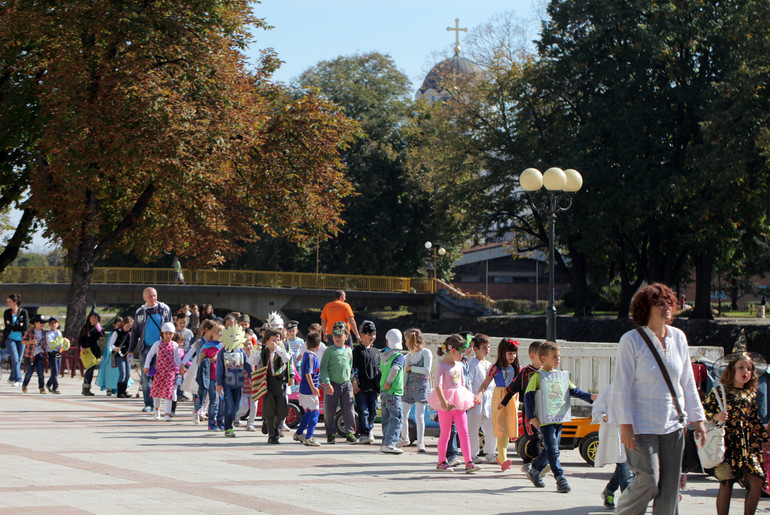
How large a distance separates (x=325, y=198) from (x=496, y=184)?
61.6 ft

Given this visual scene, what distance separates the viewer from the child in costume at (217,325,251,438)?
Result: 45.1 feet

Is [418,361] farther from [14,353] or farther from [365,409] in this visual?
[14,353]

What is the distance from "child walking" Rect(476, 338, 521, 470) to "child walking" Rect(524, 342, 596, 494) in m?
1.04

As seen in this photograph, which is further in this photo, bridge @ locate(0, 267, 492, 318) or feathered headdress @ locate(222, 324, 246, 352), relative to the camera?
bridge @ locate(0, 267, 492, 318)

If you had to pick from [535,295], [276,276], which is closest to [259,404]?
[276,276]

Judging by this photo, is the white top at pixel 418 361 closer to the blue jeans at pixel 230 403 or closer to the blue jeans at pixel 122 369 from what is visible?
the blue jeans at pixel 230 403

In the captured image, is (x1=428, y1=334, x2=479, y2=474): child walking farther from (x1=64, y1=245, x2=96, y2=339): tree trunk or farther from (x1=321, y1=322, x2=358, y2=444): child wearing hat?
(x1=64, y1=245, x2=96, y2=339): tree trunk

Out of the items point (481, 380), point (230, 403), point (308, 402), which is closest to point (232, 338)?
point (230, 403)

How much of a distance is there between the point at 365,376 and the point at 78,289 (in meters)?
17.5

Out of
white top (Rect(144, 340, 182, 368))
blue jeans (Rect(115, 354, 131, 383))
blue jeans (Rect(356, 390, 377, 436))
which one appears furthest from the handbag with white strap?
blue jeans (Rect(115, 354, 131, 383))

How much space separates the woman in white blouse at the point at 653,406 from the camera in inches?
258

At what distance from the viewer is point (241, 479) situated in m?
9.45

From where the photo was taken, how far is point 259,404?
16.5 m

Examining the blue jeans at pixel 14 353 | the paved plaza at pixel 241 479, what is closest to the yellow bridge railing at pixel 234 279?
the blue jeans at pixel 14 353
